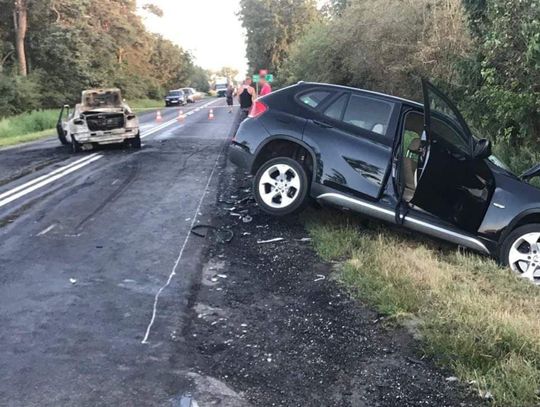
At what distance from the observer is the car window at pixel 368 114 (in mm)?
6570

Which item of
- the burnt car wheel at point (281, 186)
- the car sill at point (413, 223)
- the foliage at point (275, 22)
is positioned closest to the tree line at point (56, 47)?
the foliage at point (275, 22)

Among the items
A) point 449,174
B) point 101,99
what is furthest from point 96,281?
point 101,99

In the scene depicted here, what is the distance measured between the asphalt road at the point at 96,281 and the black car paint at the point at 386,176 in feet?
5.52

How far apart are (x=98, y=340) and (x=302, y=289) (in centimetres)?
191

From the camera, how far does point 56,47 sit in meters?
40.8

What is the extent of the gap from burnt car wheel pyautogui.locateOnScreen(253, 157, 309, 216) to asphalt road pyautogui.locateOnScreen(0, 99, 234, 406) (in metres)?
1.03

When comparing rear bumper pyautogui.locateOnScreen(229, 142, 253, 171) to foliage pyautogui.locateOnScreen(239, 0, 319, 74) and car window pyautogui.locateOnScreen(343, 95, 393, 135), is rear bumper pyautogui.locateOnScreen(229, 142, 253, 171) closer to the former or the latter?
car window pyautogui.locateOnScreen(343, 95, 393, 135)

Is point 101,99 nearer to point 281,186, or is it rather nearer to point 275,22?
point 281,186

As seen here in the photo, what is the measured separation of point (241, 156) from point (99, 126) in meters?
8.90

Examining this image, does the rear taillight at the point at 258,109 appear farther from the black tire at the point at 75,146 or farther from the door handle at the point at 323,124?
the black tire at the point at 75,146

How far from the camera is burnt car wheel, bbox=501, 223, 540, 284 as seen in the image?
5.81 meters

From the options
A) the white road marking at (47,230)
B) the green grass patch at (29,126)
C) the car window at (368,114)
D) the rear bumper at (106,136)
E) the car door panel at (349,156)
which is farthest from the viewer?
the green grass patch at (29,126)

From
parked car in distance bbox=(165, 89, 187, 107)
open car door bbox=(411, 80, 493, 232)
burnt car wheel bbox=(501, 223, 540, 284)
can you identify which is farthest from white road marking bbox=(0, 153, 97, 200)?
parked car in distance bbox=(165, 89, 187, 107)

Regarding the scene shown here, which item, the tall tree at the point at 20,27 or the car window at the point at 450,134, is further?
the tall tree at the point at 20,27
